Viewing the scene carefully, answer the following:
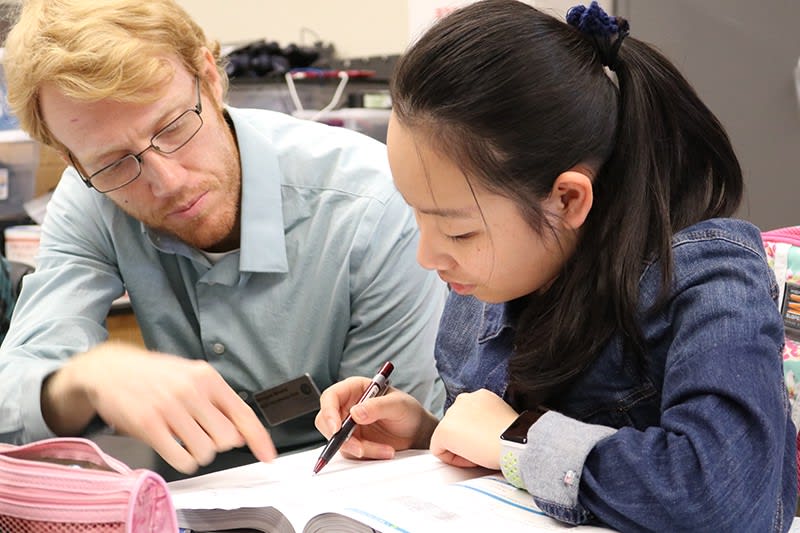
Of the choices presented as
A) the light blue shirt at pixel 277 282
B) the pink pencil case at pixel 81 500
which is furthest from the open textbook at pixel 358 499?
the light blue shirt at pixel 277 282

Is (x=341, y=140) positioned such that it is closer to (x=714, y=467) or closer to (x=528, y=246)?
(x=528, y=246)

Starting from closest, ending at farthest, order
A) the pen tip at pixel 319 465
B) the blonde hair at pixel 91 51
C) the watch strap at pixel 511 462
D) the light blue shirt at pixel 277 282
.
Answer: the watch strap at pixel 511 462
the pen tip at pixel 319 465
the blonde hair at pixel 91 51
the light blue shirt at pixel 277 282

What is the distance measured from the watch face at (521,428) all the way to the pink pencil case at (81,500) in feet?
1.02

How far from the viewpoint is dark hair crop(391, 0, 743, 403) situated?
858 mm

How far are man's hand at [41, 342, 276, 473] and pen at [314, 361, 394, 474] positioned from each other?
53 mm

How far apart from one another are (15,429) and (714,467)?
799 millimetres

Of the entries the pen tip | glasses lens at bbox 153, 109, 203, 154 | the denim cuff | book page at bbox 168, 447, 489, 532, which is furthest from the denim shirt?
glasses lens at bbox 153, 109, 203, 154

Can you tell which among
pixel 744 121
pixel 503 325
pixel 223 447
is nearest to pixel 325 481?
pixel 223 447

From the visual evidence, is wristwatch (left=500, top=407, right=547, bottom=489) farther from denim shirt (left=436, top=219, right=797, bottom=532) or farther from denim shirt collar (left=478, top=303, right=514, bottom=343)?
denim shirt collar (left=478, top=303, right=514, bottom=343)

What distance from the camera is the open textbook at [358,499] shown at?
75 cm

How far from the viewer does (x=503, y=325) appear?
3.38 feet

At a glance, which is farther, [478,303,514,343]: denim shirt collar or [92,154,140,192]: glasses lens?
[92,154,140,192]: glasses lens

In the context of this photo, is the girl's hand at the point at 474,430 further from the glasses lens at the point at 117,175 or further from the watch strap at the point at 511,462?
the glasses lens at the point at 117,175

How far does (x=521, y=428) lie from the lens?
0.87m
